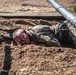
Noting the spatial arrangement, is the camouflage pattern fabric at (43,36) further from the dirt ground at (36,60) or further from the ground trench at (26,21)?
the ground trench at (26,21)

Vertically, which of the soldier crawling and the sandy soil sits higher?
the soldier crawling

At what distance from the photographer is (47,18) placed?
26.5ft

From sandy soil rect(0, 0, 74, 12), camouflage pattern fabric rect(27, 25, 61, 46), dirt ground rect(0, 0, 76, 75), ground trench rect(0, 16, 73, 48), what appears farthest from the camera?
sandy soil rect(0, 0, 74, 12)

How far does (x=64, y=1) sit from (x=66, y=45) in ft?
17.9

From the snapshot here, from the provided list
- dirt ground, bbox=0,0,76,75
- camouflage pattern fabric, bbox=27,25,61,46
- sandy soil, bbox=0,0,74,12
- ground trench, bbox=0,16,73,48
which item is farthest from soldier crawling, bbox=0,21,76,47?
sandy soil, bbox=0,0,74,12

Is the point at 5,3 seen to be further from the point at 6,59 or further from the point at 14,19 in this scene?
the point at 6,59

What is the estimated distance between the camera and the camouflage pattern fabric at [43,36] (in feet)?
19.9

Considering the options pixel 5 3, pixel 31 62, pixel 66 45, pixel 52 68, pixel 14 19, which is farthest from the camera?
pixel 5 3

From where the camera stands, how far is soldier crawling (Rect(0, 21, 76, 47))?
6.10 meters

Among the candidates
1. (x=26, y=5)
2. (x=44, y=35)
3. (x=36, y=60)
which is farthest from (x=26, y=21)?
(x=26, y=5)

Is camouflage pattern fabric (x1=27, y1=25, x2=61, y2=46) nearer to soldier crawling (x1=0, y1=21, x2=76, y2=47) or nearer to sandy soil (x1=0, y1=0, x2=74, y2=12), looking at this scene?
soldier crawling (x1=0, y1=21, x2=76, y2=47)

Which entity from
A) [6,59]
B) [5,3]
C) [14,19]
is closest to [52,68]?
[6,59]

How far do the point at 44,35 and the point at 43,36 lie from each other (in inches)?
1.7

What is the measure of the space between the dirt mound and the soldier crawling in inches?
6.5
